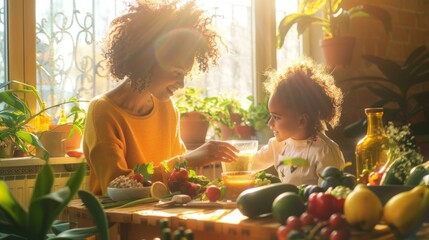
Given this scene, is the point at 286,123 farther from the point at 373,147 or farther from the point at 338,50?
the point at 338,50

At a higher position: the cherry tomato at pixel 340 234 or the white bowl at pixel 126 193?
the white bowl at pixel 126 193

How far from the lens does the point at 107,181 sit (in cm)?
215

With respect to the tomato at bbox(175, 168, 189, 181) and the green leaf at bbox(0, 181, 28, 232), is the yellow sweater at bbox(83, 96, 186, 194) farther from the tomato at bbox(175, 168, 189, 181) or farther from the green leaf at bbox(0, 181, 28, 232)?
the green leaf at bbox(0, 181, 28, 232)

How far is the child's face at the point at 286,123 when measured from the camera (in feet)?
8.29

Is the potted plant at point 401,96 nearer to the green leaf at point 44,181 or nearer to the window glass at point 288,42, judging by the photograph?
the window glass at point 288,42

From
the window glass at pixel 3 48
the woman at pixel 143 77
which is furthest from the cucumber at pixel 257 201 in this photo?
the window glass at pixel 3 48

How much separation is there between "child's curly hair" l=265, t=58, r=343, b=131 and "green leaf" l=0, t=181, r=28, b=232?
1.50 metres

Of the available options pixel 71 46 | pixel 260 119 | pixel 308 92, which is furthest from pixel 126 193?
pixel 260 119

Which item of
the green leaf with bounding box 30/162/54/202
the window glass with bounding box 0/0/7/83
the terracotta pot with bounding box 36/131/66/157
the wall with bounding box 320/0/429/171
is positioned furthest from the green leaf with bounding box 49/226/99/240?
the wall with bounding box 320/0/429/171

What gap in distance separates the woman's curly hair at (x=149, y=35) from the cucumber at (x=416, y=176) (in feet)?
3.41

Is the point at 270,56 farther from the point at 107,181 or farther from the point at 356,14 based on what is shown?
the point at 107,181

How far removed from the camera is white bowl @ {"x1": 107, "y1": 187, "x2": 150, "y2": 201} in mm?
1780

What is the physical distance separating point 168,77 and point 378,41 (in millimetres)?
2231

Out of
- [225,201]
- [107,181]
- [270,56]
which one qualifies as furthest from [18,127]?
[270,56]
